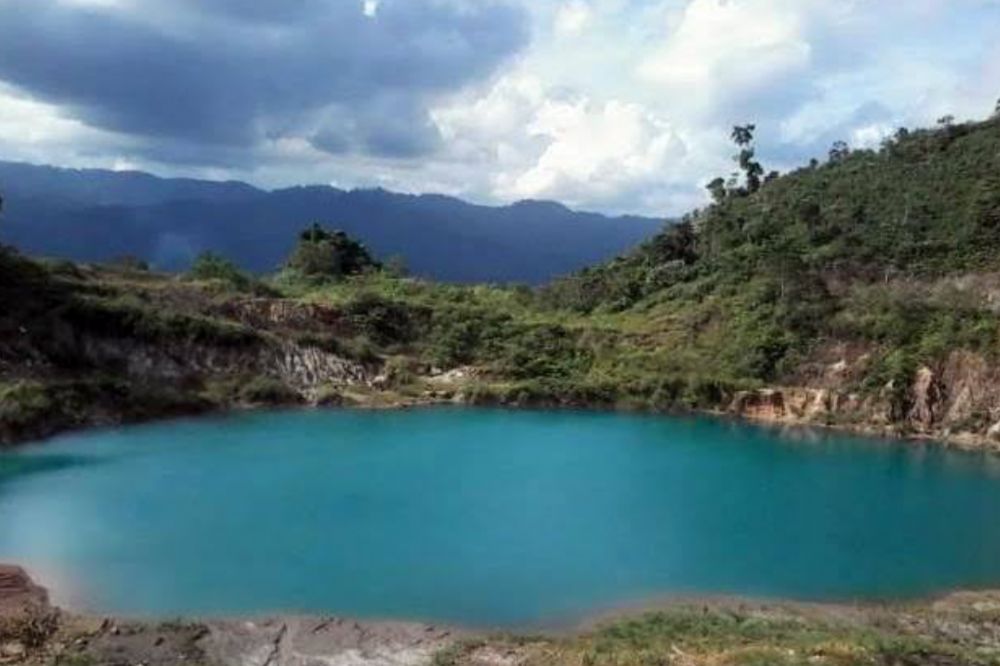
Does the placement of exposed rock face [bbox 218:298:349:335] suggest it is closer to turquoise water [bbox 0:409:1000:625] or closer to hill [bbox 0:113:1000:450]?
hill [bbox 0:113:1000:450]

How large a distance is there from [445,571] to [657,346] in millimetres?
33606

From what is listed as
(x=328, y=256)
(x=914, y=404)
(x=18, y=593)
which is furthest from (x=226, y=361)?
(x=914, y=404)

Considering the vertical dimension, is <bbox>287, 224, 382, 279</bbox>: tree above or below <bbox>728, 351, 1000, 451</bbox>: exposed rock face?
above

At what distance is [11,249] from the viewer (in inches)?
1923

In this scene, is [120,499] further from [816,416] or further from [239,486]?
[816,416]

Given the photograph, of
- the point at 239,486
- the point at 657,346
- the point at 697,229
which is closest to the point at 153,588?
the point at 239,486

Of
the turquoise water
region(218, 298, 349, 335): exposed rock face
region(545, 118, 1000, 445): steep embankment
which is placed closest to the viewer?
the turquoise water

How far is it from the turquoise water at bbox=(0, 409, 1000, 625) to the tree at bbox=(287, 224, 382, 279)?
27.5m

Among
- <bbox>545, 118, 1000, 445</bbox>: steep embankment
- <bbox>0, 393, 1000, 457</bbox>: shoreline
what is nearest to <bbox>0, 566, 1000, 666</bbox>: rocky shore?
<bbox>0, 393, 1000, 457</bbox>: shoreline

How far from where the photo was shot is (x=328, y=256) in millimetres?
68875

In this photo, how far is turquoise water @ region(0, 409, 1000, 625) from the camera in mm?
22141

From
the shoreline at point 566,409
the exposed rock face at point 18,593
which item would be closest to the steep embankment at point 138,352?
the shoreline at point 566,409

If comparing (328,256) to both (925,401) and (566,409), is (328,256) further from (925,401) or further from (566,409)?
(925,401)

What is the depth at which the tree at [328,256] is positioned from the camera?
6838 cm
